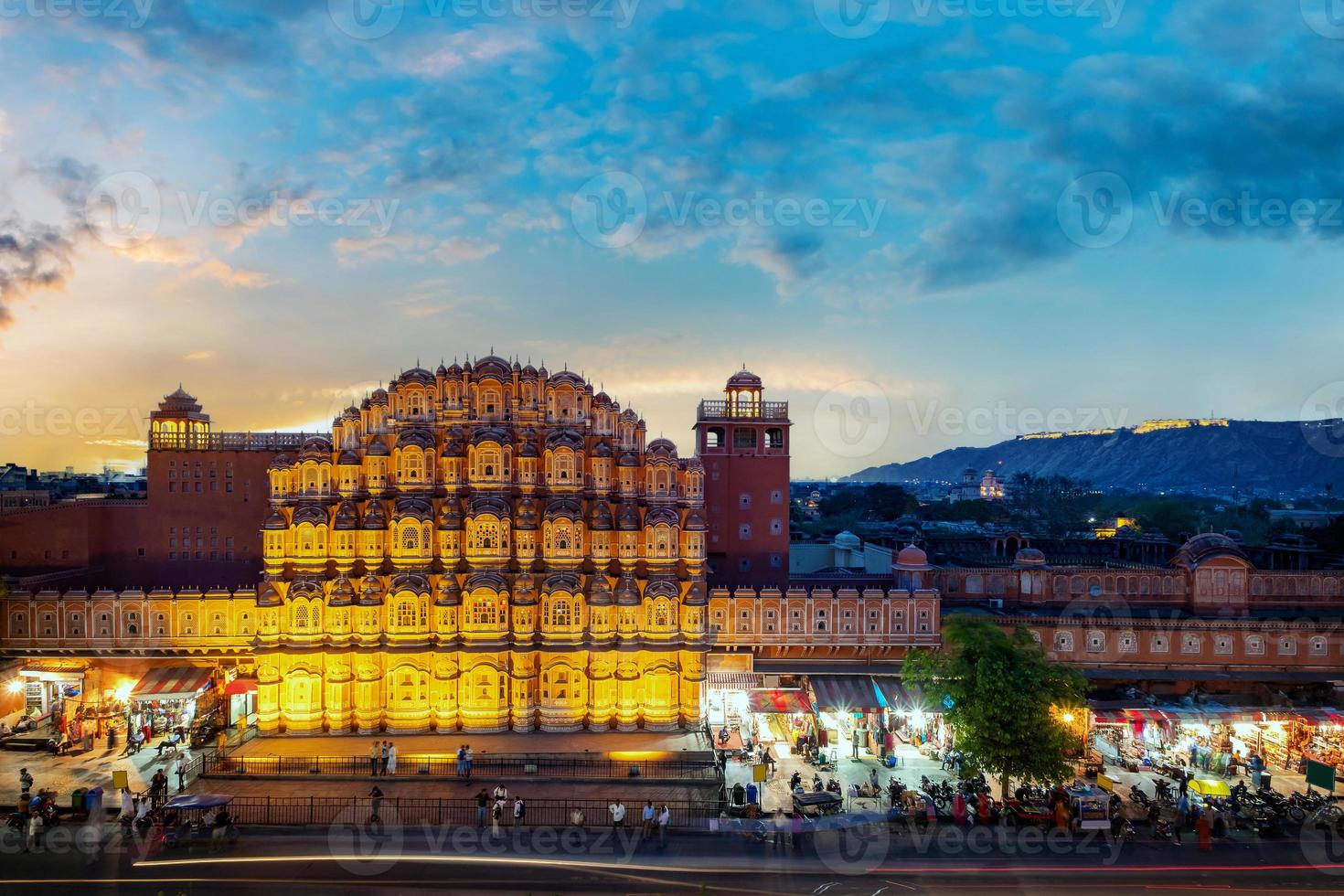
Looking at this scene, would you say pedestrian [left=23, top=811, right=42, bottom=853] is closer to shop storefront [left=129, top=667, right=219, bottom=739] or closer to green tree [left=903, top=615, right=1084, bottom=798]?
shop storefront [left=129, top=667, right=219, bottom=739]

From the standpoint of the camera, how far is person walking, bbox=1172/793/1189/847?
22277 mm

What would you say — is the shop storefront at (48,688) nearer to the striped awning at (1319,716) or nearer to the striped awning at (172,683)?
the striped awning at (172,683)

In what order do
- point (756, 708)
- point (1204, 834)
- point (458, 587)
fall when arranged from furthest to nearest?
point (458, 587)
point (756, 708)
point (1204, 834)

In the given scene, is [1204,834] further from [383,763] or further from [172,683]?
[172,683]

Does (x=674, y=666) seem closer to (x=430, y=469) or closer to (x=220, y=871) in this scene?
(x=430, y=469)

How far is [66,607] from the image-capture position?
3241 cm

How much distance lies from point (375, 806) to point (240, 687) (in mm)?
10611

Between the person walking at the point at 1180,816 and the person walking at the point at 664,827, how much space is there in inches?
581

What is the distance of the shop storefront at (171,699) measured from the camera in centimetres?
3011

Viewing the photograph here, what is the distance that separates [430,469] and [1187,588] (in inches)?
1509

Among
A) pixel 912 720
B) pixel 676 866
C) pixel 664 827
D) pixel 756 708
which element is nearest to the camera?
pixel 676 866

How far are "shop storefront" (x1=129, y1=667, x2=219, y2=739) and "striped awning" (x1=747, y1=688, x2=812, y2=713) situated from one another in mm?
22170

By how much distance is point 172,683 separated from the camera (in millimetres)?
30938

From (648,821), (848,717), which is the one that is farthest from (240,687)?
(848,717)
